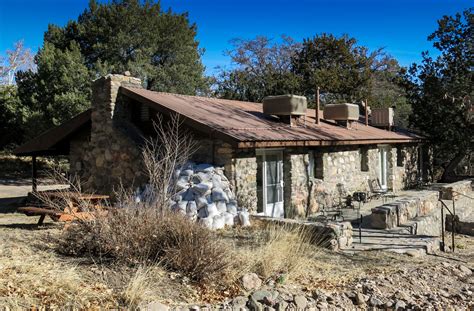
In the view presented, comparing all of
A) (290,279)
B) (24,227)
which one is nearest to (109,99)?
(24,227)

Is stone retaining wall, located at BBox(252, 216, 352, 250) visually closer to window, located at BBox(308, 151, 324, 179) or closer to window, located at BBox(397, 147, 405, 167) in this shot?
window, located at BBox(308, 151, 324, 179)

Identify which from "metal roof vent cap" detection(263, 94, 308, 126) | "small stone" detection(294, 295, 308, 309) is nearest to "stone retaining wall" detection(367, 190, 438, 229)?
"metal roof vent cap" detection(263, 94, 308, 126)

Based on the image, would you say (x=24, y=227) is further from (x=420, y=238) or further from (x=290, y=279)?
(x=420, y=238)

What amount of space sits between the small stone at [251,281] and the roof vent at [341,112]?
10.8 m

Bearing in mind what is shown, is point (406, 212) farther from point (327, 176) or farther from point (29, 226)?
point (29, 226)

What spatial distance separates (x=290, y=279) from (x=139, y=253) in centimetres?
211

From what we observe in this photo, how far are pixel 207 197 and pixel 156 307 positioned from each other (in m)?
4.68

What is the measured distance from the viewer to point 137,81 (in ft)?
39.8

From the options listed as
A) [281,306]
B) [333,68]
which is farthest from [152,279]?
[333,68]

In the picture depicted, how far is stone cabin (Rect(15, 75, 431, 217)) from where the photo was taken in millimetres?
10227

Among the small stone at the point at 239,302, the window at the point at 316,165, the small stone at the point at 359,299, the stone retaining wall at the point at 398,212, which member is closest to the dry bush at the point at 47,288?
A: the small stone at the point at 239,302

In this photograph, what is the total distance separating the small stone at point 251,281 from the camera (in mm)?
5594

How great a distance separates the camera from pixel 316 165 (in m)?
12.9

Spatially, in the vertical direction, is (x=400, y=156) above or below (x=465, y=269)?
above
